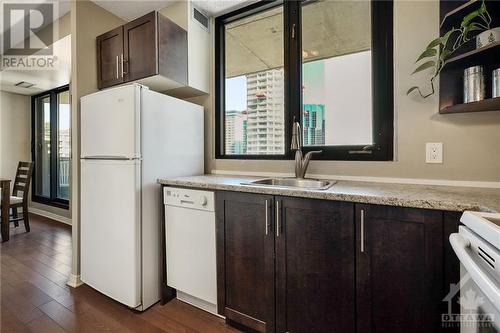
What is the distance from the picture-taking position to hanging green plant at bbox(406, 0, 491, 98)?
120 centimetres

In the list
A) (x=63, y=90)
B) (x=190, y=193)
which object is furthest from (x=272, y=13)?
(x=63, y=90)

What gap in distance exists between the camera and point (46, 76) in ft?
11.9

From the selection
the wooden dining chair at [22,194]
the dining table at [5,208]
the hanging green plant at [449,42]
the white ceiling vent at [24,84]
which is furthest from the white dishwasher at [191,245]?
the white ceiling vent at [24,84]

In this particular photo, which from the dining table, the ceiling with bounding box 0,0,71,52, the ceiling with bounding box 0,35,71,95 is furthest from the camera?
the dining table

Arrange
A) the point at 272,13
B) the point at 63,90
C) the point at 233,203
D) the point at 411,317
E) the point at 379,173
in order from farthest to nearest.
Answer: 1. the point at 63,90
2. the point at 272,13
3. the point at 379,173
4. the point at 233,203
5. the point at 411,317

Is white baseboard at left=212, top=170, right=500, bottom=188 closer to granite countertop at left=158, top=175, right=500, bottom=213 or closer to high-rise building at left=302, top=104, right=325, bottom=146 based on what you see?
granite countertop at left=158, top=175, right=500, bottom=213

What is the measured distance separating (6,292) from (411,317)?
281 centimetres

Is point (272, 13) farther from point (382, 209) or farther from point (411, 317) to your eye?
point (411, 317)

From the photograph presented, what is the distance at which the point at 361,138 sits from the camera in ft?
5.89

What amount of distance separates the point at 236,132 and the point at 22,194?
3.47m

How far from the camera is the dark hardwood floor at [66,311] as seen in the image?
1.56m

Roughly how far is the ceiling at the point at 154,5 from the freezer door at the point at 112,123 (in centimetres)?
98

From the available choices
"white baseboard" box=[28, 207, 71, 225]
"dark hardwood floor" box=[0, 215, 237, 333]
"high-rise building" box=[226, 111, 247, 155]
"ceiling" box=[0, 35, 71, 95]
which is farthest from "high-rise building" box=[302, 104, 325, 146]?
"white baseboard" box=[28, 207, 71, 225]

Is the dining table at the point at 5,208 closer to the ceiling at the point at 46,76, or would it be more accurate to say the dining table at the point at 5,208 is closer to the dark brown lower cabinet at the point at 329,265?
the ceiling at the point at 46,76
